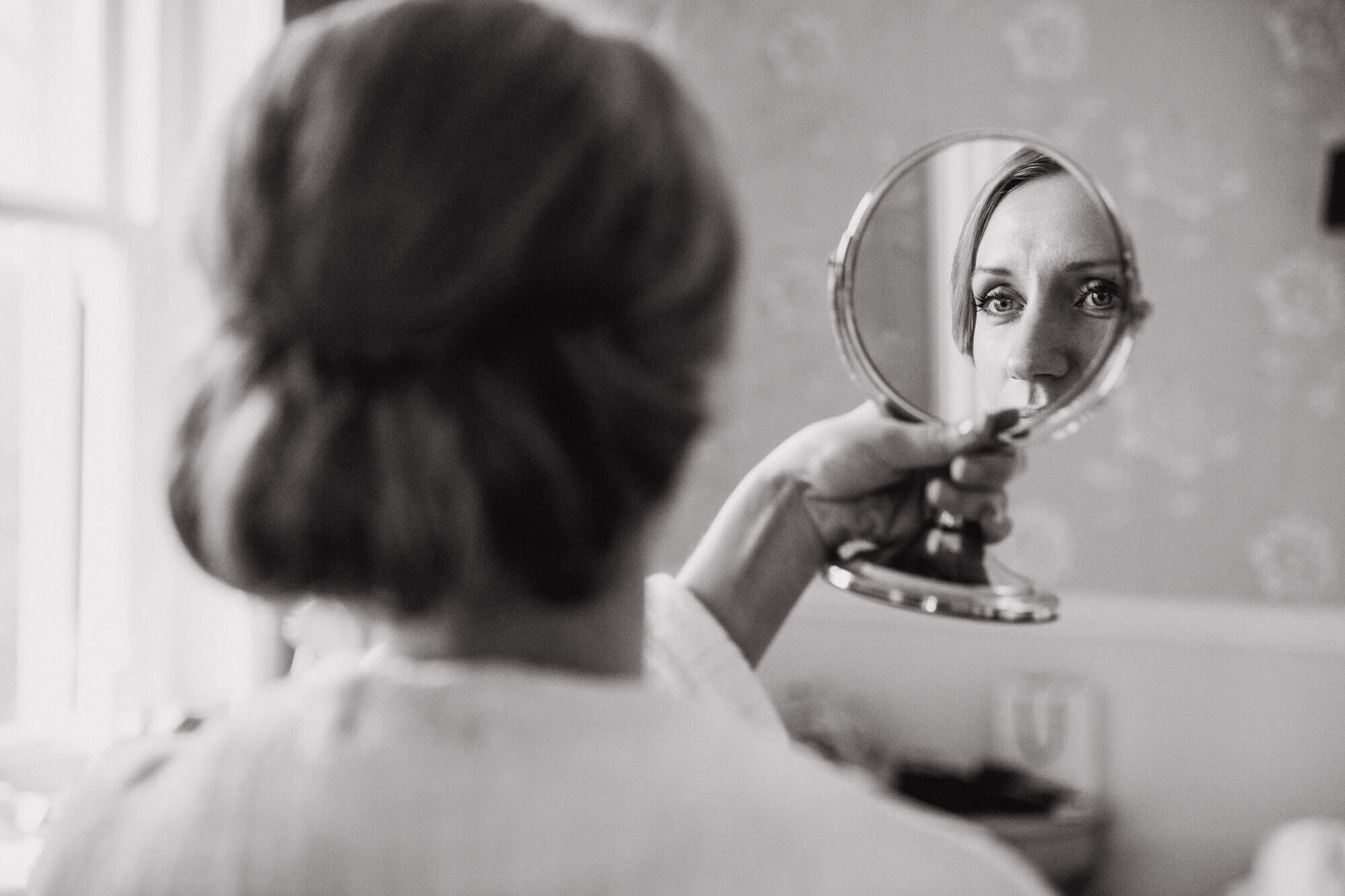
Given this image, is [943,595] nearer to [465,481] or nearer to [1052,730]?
[465,481]

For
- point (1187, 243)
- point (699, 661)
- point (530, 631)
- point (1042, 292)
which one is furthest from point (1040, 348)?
point (1187, 243)

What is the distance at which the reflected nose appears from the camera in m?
0.80

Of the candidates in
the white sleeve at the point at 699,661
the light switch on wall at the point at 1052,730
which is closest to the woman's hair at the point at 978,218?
the white sleeve at the point at 699,661

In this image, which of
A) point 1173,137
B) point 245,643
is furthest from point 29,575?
point 1173,137

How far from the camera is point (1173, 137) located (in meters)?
2.30

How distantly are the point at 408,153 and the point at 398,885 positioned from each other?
244 millimetres

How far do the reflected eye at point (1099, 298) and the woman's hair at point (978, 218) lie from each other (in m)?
0.07

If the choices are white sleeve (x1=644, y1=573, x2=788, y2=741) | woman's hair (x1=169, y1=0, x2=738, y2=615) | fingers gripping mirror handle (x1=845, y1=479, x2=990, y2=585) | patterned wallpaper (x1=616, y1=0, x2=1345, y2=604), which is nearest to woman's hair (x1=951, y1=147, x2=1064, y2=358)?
fingers gripping mirror handle (x1=845, y1=479, x2=990, y2=585)

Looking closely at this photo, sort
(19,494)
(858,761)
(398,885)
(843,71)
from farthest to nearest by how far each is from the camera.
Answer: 1. (843,71)
2. (858,761)
3. (19,494)
4. (398,885)

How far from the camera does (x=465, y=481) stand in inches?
18.4

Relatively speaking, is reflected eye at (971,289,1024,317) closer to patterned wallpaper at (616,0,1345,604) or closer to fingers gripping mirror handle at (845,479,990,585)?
fingers gripping mirror handle at (845,479,990,585)

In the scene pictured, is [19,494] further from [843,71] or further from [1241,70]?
[1241,70]

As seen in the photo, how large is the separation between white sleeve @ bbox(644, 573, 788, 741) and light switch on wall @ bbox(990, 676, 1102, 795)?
1.71 metres

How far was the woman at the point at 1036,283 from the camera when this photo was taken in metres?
0.80
